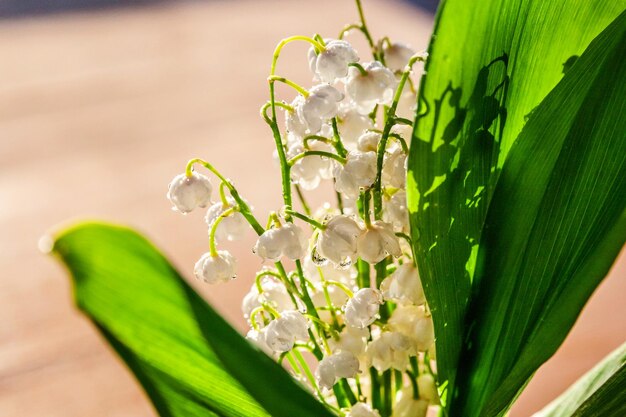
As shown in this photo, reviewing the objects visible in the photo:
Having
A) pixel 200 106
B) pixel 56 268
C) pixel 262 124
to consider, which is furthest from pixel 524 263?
pixel 200 106

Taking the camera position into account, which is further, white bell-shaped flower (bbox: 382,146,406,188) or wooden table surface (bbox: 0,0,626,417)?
wooden table surface (bbox: 0,0,626,417)

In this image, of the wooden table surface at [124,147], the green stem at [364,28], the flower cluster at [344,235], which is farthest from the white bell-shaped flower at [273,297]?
the wooden table surface at [124,147]

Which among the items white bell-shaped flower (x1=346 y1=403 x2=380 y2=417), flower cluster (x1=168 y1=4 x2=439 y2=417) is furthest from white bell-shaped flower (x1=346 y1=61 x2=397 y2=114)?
white bell-shaped flower (x1=346 y1=403 x2=380 y2=417)

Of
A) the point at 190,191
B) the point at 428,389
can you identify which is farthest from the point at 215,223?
the point at 428,389

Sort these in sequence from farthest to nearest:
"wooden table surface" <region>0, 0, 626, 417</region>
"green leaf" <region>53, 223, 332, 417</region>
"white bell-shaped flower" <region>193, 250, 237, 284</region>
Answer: "wooden table surface" <region>0, 0, 626, 417</region>, "white bell-shaped flower" <region>193, 250, 237, 284</region>, "green leaf" <region>53, 223, 332, 417</region>

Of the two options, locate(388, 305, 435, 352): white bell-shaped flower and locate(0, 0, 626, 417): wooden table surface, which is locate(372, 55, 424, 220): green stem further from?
locate(0, 0, 626, 417): wooden table surface

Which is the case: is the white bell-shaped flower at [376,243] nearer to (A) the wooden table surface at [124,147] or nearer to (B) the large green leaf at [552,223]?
(B) the large green leaf at [552,223]

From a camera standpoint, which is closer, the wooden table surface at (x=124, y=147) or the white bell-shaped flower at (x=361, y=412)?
the white bell-shaped flower at (x=361, y=412)
